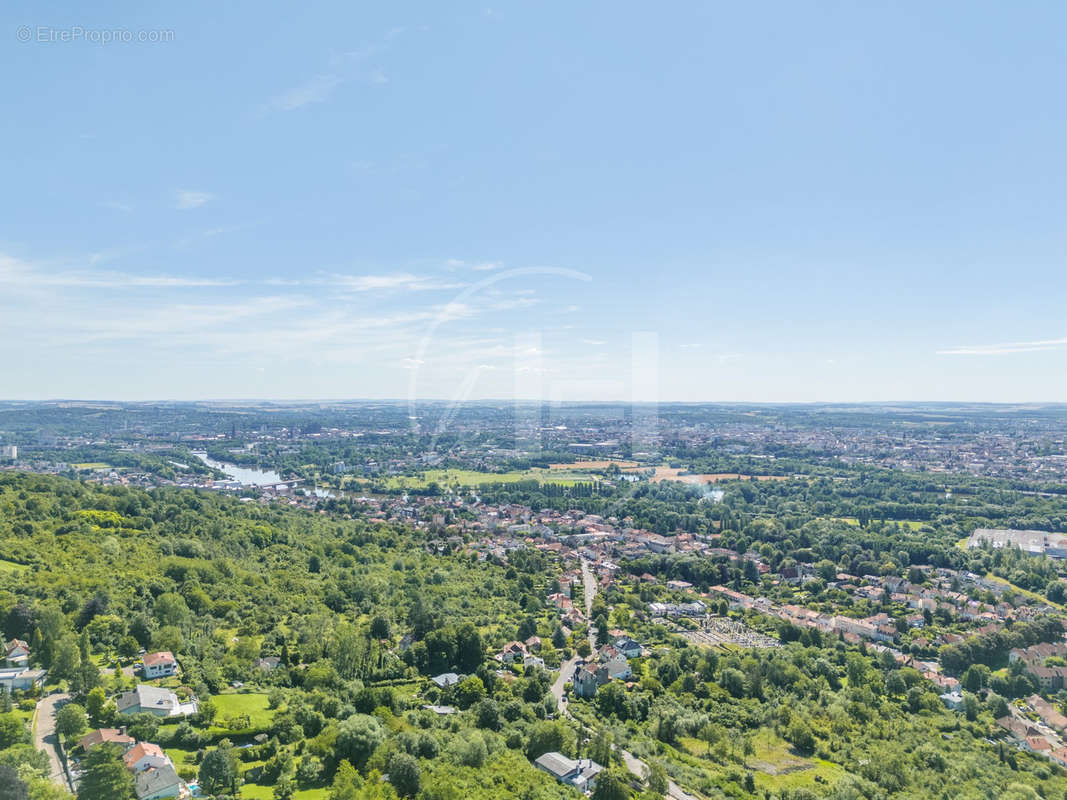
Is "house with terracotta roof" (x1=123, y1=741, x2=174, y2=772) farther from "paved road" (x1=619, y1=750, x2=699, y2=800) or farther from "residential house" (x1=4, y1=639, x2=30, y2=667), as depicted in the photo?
"paved road" (x1=619, y1=750, x2=699, y2=800)

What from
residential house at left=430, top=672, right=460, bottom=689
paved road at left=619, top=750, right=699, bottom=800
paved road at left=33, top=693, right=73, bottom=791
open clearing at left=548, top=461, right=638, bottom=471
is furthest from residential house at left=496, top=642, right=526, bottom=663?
open clearing at left=548, top=461, right=638, bottom=471

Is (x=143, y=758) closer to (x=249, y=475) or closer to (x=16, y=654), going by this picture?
(x=16, y=654)

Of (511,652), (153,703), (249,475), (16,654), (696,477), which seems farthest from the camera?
(249,475)

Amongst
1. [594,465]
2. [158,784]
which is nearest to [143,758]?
[158,784]

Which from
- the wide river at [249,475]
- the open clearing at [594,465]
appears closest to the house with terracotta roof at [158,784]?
the wide river at [249,475]

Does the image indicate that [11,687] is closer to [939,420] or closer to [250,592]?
[250,592]

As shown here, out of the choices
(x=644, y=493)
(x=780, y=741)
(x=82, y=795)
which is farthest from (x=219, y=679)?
(x=644, y=493)
